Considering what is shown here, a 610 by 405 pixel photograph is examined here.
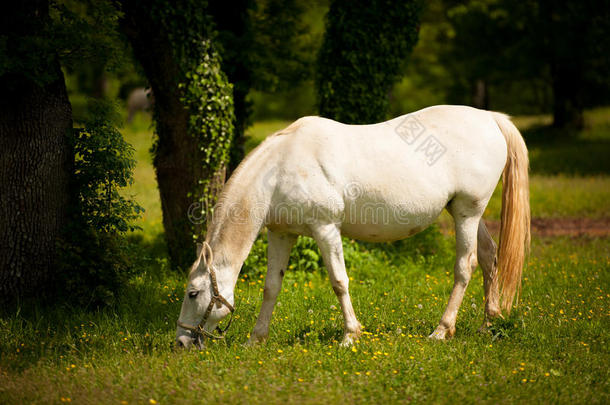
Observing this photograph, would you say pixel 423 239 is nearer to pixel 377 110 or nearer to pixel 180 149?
pixel 377 110

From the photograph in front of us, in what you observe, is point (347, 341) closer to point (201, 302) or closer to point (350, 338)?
point (350, 338)

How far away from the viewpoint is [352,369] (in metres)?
4.56

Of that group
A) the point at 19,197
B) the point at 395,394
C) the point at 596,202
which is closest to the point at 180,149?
the point at 19,197

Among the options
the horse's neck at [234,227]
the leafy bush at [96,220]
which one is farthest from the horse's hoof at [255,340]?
the leafy bush at [96,220]

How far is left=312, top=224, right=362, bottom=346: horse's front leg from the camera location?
5168 mm

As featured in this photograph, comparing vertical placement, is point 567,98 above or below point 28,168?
above

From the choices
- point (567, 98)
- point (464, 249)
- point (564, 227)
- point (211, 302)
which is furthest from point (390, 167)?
point (567, 98)

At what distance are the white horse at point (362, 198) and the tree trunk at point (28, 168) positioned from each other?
2.25 metres

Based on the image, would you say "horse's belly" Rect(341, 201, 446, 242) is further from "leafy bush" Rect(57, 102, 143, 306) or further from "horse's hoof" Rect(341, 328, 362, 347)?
"leafy bush" Rect(57, 102, 143, 306)

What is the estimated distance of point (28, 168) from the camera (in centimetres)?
602

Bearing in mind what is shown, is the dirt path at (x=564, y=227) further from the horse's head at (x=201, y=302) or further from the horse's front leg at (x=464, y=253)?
the horse's head at (x=201, y=302)

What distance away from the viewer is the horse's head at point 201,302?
4867 millimetres

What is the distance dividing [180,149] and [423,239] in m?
4.16

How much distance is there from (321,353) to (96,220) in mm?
3186
